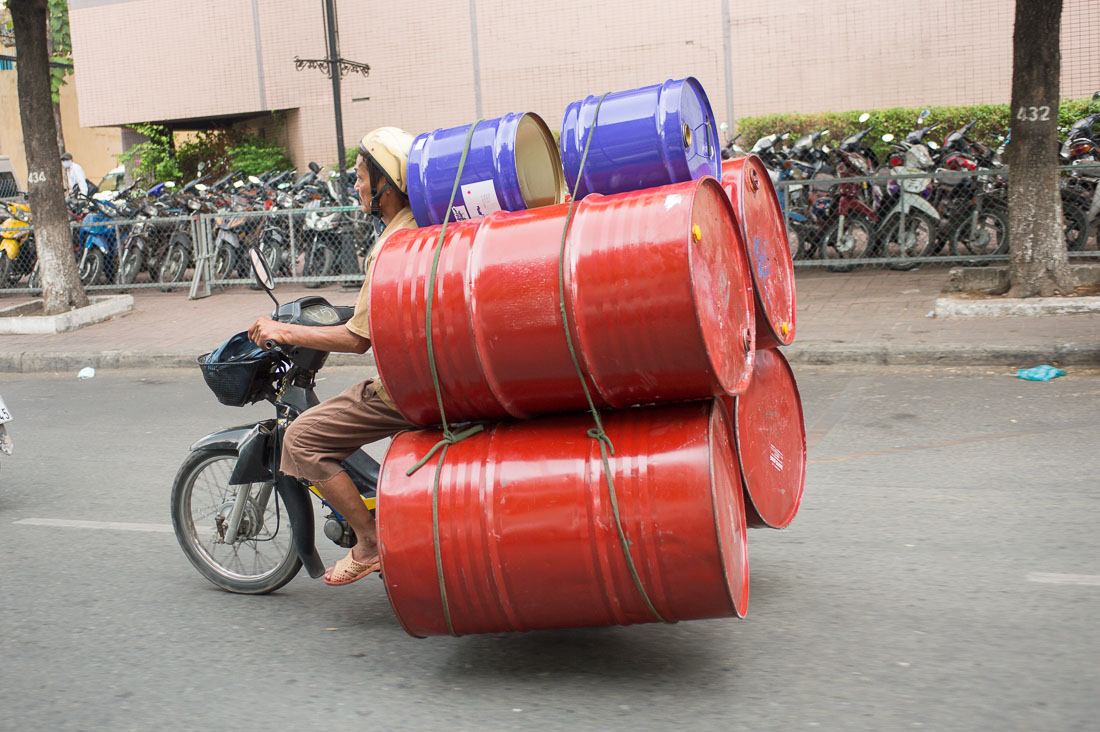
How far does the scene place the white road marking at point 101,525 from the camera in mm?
5141

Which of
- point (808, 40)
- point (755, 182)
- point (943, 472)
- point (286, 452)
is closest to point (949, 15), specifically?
point (808, 40)

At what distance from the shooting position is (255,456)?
402 cm

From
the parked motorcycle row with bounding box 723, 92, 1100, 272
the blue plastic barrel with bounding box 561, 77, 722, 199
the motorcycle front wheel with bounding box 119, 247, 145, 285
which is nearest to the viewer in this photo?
the blue plastic barrel with bounding box 561, 77, 722, 199

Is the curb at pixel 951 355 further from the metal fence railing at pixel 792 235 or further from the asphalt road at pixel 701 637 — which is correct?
the metal fence railing at pixel 792 235

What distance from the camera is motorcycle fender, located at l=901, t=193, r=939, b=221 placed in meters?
11.0

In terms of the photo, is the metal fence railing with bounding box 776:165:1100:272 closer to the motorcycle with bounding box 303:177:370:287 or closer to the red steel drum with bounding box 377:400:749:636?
the motorcycle with bounding box 303:177:370:287

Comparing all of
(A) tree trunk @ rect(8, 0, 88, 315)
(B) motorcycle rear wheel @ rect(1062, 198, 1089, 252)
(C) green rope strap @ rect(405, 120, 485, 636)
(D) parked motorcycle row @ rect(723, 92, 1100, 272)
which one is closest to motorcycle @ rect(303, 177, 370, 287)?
(A) tree trunk @ rect(8, 0, 88, 315)

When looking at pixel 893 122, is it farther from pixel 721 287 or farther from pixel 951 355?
pixel 721 287

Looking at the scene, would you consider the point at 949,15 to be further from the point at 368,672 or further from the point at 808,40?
the point at 368,672

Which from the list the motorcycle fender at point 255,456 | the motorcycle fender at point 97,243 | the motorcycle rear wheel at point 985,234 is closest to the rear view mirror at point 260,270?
the motorcycle fender at point 255,456

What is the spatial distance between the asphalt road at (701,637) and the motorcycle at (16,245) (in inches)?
405

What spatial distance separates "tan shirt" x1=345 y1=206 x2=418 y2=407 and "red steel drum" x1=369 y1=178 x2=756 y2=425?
0.06 m

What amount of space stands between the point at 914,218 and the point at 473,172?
29.2 ft

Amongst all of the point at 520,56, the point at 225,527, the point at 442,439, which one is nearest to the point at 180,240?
the point at 520,56
